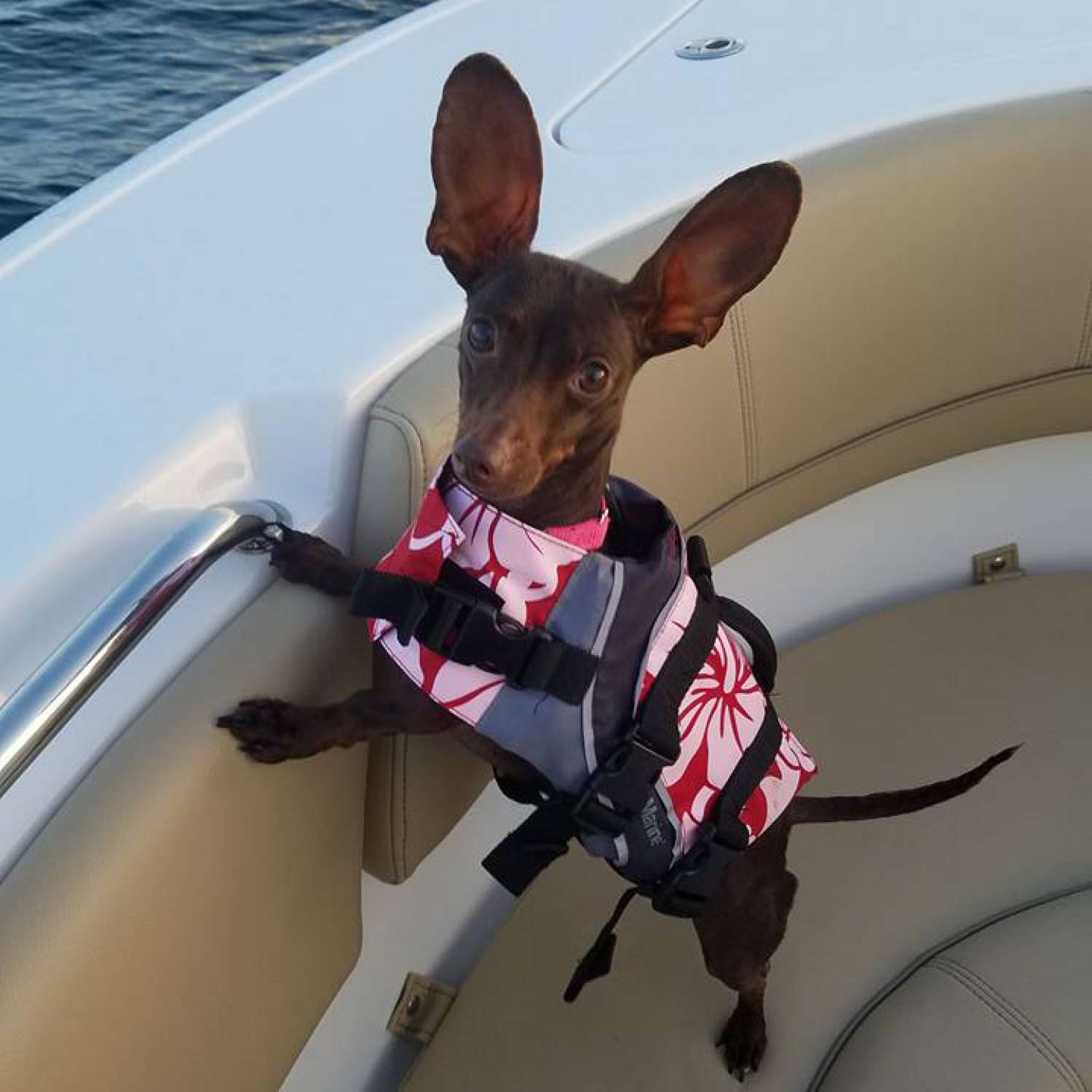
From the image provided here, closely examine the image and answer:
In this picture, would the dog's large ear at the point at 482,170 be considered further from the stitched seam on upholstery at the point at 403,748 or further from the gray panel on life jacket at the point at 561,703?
the gray panel on life jacket at the point at 561,703

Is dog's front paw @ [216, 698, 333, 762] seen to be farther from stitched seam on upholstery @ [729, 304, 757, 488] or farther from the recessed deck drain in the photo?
the recessed deck drain

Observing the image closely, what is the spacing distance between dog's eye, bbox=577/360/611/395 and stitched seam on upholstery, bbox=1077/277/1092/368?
1003mm

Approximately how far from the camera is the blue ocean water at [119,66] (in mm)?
5152

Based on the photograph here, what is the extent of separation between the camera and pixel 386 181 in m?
1.67

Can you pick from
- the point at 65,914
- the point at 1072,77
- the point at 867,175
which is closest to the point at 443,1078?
the point at 65,914

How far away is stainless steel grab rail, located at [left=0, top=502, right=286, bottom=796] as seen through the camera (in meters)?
0.97

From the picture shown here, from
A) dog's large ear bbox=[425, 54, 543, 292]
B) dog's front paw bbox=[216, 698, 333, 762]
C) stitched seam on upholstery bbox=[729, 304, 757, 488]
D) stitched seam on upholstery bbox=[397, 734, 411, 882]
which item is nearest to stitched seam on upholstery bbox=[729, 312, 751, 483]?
stitched seam on upholstery bbox=[729, 304, 757, 488]

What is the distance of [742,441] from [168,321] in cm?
78

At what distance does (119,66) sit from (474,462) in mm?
5588

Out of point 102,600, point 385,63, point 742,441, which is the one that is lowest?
point 742,441

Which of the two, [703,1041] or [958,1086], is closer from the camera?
[958,1086]

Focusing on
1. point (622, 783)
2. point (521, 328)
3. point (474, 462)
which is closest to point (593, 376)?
point (521, 328)

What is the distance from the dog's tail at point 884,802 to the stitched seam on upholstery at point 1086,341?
2.32 ft

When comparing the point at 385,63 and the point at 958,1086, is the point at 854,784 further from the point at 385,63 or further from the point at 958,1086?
the point at 385,63
